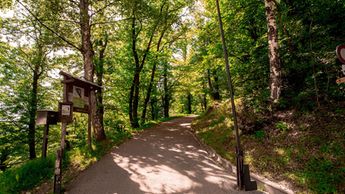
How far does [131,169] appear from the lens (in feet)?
20.2

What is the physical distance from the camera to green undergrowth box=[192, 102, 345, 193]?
159 inches

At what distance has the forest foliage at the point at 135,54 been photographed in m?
6.61

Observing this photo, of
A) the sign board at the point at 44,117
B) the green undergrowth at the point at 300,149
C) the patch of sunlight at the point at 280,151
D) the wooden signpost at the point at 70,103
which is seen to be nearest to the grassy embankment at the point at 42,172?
the wooden signpost at the point at 70,103

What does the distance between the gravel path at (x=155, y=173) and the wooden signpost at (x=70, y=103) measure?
72 cm

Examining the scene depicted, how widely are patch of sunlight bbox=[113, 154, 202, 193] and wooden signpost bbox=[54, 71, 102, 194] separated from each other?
192cm

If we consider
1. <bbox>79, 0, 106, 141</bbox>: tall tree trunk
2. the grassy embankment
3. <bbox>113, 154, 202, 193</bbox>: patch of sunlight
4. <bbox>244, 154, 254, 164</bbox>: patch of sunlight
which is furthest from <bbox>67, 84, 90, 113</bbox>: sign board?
<bbox>244, 154, 254, 164</bbox>: patch of sunlight

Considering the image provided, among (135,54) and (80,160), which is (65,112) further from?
(135,54)

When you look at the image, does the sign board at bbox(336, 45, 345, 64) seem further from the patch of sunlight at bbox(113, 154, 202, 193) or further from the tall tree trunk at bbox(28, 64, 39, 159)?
the tall tree trunk at bbox(28, 64, 39, 159)

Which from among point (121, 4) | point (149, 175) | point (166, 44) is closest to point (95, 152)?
point (149, 175)

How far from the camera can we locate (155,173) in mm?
5777

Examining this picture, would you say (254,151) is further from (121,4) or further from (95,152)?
(121,4)

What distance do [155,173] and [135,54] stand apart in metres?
10.6

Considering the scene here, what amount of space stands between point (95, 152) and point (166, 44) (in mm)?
13292

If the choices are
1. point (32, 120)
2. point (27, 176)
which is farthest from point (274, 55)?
point (32, 120)
